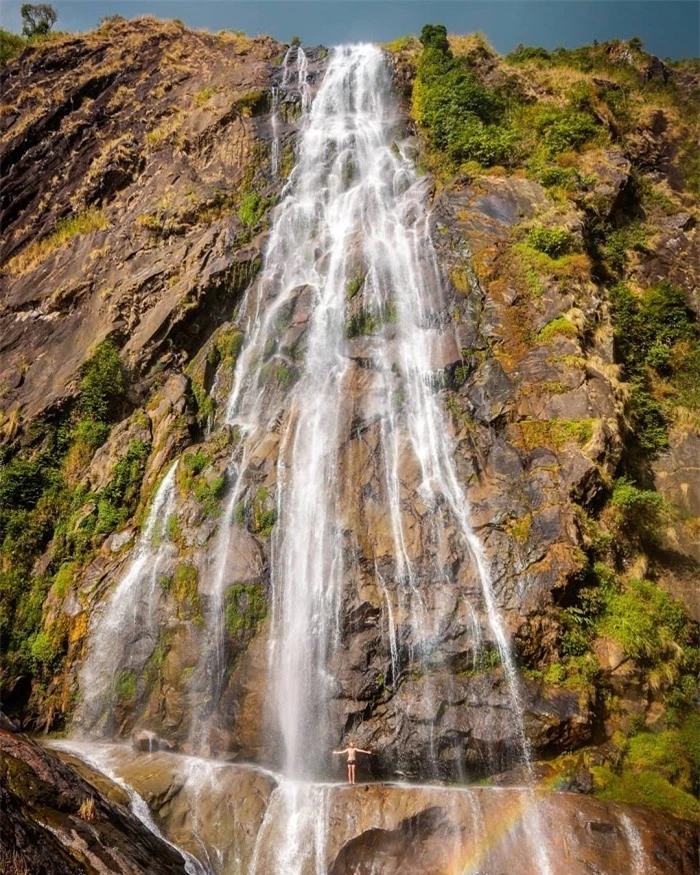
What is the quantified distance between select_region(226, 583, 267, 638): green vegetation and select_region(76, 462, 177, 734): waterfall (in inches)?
74.5

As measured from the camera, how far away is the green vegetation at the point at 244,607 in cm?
1284

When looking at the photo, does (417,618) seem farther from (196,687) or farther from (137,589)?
(137,589)

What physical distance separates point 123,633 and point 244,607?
3.12 meters

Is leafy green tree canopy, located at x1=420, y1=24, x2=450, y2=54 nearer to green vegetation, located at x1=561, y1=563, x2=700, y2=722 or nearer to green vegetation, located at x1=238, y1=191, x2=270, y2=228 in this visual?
green vegetation, located at x1=238, y1=191, x2=270, y2=228

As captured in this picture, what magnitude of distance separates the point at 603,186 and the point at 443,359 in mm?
10091

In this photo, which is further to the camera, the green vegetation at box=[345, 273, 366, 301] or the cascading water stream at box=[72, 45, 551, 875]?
the green vegetation at box=[345, 273, 366, 301]

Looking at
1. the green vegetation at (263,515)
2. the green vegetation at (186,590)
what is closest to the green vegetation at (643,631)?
the green vegetation at (263,515)

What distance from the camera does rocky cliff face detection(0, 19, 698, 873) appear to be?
37.0 feet

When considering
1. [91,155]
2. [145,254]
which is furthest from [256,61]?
[145,254]

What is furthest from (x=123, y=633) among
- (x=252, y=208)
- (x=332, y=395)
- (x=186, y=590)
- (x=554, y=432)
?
(x=252, y=208)

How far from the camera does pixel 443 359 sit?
16359 millimetres

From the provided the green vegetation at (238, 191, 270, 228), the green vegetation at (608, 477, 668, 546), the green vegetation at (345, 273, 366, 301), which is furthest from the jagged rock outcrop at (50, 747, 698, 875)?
the green vegetation at (238, 191, 270, 228)

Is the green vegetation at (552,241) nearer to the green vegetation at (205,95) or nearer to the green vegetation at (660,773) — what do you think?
the green vegetation at (660,773)

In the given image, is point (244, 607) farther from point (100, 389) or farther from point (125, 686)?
point (100, 389)
